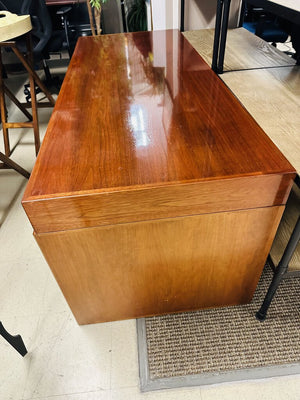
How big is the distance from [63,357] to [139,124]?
830 millimetres

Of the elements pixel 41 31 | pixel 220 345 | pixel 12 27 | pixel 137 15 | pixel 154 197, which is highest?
pixel 12 27

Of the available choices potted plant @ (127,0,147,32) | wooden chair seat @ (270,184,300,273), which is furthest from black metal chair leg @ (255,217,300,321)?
potted plant @ (127,0,147,32)

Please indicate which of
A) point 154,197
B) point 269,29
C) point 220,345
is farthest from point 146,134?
point 269,29

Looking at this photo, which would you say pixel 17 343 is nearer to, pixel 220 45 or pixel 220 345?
pixel 220 345

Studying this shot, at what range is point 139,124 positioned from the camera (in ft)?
2.81

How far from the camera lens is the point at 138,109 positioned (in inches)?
36.7

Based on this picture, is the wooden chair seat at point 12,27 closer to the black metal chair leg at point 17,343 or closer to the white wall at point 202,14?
the white wall at point 202,14

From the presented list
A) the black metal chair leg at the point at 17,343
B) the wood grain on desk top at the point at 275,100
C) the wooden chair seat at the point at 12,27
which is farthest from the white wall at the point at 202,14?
the black metal chair leg at the point at 17,343

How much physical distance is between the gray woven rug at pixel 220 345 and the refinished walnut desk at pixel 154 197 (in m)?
0.07

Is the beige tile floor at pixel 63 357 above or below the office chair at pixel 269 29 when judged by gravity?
below

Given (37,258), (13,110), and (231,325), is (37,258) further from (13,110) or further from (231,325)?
(13,110)

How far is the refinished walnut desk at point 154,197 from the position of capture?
66cm

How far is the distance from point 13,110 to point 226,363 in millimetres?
2481

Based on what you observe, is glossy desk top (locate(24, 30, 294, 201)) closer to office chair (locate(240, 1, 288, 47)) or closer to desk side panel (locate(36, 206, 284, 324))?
desk side panel (locate(36, 206, 284, 324))
